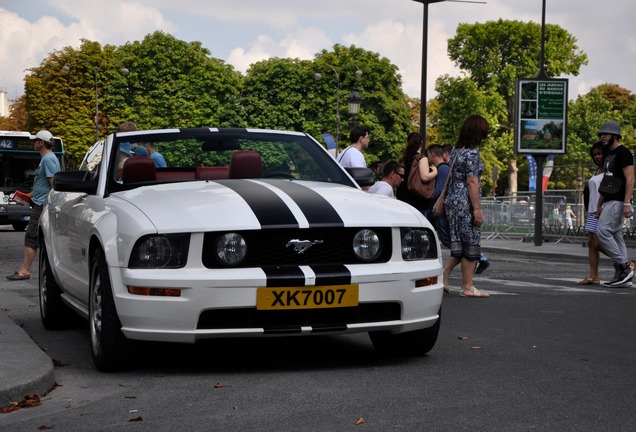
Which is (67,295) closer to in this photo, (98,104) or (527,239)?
(527,239)

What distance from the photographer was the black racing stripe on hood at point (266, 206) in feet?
20.9

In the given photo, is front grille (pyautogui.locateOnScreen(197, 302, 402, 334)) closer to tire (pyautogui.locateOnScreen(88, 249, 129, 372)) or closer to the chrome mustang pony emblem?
the chrome mustang pony emblem

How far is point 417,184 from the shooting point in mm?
12578

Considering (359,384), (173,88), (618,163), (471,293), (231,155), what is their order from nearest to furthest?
(359,384)
(231,155)
(471,293)
(618,163)
(173,88)

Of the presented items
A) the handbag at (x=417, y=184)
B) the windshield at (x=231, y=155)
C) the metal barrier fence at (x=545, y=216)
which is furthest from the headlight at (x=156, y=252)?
the metal barrier fence at (x=545, y=216)

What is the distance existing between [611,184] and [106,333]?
8320 mm

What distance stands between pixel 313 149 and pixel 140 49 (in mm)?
74736

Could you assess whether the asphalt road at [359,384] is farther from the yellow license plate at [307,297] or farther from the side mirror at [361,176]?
the side mirror at [361,176]

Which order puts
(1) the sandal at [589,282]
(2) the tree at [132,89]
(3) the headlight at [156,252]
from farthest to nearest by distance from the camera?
1. (2) the tree at [132,89]
2. (1) the sandal at [589,282]
3. (3) the headlight at [156,252]

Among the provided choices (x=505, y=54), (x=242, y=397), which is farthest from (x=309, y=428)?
(x=505, y=54)

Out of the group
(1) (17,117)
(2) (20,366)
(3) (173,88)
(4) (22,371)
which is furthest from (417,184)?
(1) (17,117)

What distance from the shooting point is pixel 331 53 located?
274 feet

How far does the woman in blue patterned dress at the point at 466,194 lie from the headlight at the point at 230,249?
5.26 meters

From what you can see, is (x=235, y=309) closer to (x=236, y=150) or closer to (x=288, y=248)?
(x=288, y=248)
